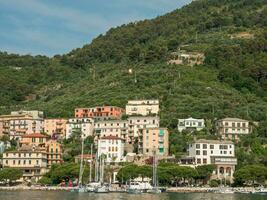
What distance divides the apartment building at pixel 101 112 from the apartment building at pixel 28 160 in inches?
629

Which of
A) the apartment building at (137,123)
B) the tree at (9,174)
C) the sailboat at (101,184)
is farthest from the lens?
the apartment building at (137,123)

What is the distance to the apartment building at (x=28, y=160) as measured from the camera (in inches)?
4493

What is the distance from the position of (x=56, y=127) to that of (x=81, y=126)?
6134mm

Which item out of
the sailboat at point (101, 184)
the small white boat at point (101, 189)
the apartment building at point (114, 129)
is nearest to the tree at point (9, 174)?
the sailboat at point (101, 184)

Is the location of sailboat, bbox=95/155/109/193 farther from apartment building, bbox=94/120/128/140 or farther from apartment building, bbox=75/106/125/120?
apartment building, bbox=75/106/125/120

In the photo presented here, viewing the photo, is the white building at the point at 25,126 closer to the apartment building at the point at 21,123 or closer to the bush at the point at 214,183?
the apartment building at the point at 21,123

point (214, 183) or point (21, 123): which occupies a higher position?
point (21, 123)

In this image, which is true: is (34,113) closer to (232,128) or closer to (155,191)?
(232,128)

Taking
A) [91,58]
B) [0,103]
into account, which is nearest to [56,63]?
[91,58]

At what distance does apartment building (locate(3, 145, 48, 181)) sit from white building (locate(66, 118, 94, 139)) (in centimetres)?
1254

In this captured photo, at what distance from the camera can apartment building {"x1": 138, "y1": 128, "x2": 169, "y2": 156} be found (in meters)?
114

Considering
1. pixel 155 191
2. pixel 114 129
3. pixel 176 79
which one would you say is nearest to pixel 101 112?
pixel 114 129

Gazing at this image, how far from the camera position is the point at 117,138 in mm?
116625

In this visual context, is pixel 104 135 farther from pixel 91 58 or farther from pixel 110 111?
pixel 91 58
